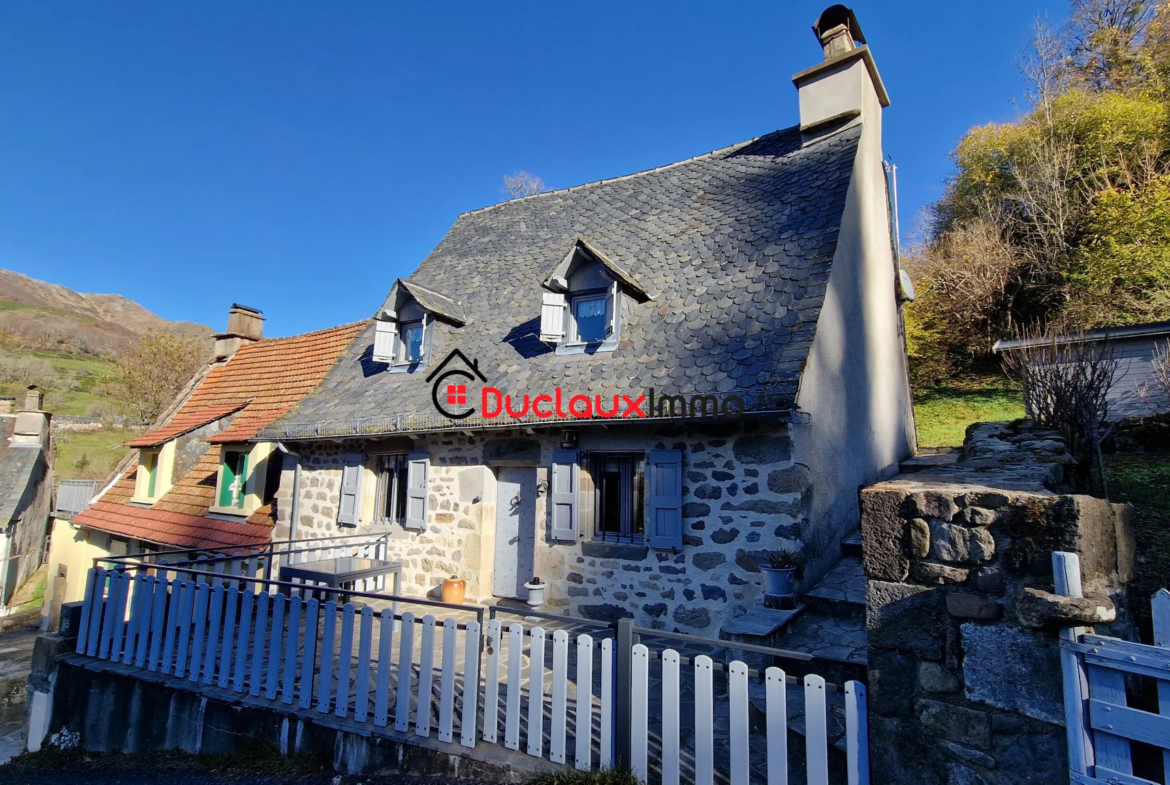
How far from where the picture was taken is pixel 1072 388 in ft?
28.4

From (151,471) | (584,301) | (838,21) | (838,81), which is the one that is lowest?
(151,471)

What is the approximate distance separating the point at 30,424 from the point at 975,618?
25639mm

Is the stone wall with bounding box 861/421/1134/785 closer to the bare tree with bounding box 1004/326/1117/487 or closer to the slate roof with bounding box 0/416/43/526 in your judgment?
the bare tree with bounding box 1004/326/1117/487

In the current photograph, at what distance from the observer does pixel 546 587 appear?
24.2 ft

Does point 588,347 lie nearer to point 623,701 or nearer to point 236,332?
point 623,701

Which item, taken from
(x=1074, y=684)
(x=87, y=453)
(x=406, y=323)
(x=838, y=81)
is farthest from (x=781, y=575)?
(x=87, y=453)

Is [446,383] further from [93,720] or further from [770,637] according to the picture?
[770,637]

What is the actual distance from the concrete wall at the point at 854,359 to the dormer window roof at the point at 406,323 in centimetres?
608

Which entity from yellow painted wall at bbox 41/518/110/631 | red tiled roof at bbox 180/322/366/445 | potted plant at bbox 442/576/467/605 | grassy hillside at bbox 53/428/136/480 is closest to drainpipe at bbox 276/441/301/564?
red tiled roof at bbox 180/322/366/445

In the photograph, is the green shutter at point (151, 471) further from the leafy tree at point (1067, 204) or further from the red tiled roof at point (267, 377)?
the leafy tree at point (1067, 204)

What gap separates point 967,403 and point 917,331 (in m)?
3.25

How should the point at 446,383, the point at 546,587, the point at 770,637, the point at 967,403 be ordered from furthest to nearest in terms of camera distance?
the point at 967,403, the point at 446,383, the point at 546,587, the point at 770,637

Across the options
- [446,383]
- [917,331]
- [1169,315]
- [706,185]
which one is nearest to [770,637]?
[446,383]

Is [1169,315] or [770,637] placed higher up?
[1169,315]
